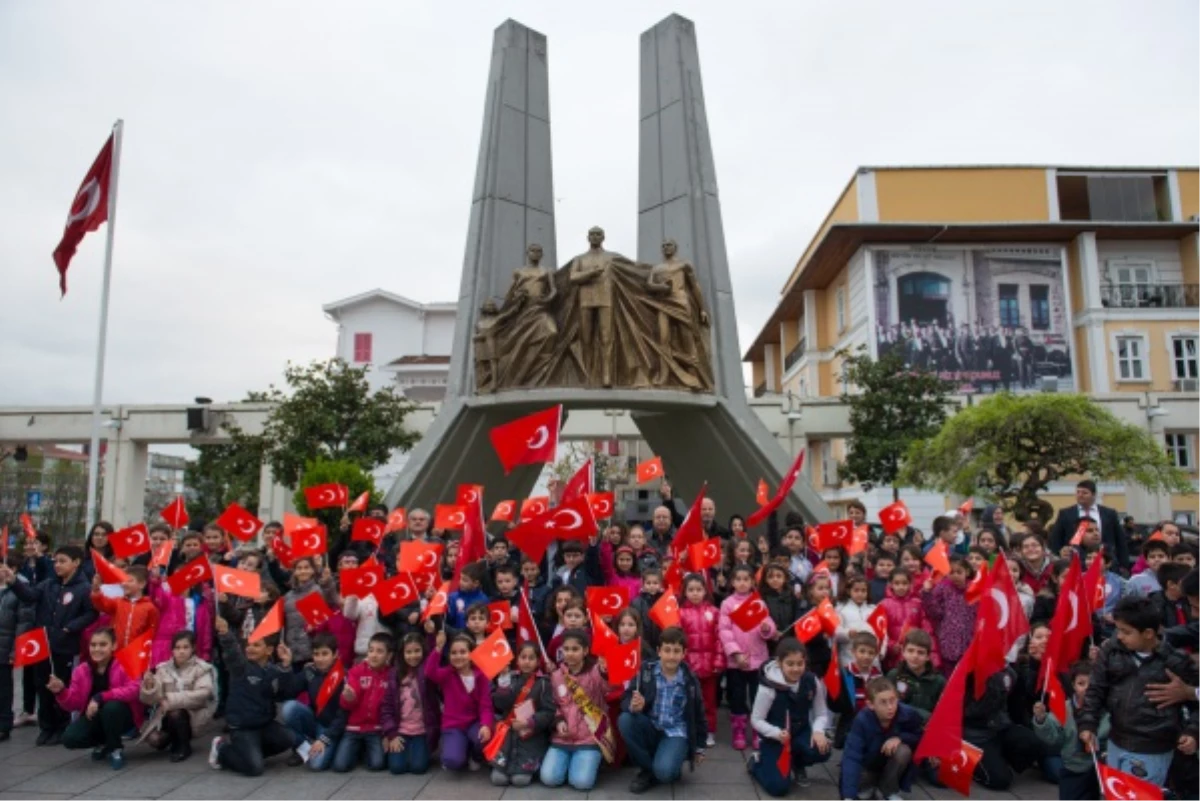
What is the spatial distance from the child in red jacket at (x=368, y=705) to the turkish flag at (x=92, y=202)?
1350cm

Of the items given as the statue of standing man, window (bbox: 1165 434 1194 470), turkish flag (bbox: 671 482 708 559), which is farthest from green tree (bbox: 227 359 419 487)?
window (bbox: 1165 434 1194 470)

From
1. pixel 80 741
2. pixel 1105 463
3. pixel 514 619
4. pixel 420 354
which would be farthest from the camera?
pixel 420 354

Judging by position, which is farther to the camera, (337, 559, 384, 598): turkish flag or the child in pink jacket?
(337, 559, 384, 598): turkish flag

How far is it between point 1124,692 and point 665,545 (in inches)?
244

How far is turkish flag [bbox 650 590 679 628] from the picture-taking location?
7262 mm

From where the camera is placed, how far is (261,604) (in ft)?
26.9

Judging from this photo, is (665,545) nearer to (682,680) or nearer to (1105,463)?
(682,680)

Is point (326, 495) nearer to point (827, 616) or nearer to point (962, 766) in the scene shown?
point (827, 616)

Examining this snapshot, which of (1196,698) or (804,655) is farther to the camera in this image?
(804,655)

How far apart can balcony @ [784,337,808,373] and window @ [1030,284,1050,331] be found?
967 centimetres

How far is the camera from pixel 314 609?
7547mm

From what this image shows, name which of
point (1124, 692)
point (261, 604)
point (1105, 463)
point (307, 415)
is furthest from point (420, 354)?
point (1124, 692)

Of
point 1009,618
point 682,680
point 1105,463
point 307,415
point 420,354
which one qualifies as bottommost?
point 682,680

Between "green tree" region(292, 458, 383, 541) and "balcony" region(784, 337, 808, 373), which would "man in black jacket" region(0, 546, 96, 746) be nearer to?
"green tree" region(292, 458, 383, 541)
